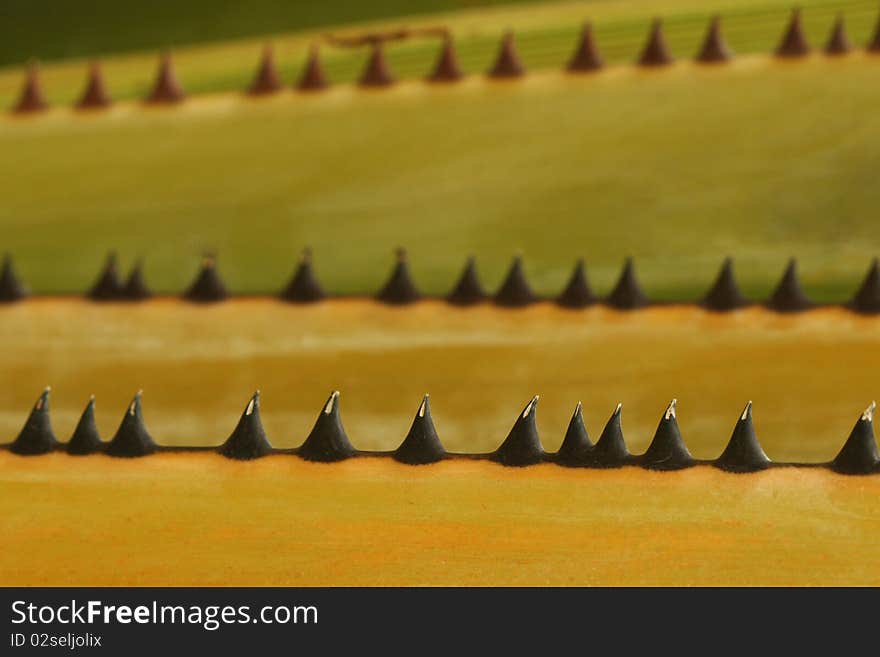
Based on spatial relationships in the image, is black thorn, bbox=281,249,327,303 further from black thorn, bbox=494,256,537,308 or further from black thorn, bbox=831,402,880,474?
black thorn, bbox=831,402,880,474

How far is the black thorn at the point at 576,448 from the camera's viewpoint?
48.4 inches

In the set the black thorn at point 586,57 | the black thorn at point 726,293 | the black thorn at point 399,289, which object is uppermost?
the black thorn at point 586,57

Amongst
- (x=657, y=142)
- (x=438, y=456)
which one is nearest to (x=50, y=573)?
(x=438, y=456)

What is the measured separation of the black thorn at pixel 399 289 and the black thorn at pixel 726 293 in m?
0.39

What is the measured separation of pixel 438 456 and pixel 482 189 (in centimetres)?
77

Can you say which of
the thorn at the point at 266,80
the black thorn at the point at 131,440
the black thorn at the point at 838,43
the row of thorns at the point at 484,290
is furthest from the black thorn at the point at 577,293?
the thorn at the point at 266,80

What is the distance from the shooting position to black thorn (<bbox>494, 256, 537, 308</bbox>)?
5.44 feet

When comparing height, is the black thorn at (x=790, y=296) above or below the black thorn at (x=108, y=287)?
below

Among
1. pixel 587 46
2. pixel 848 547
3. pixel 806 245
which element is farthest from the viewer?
pixel 587 46

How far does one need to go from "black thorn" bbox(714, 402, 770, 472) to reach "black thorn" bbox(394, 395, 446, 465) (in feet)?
0.90

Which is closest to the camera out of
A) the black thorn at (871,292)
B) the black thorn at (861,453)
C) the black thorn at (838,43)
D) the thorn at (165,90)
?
the black thorn at (861,453)

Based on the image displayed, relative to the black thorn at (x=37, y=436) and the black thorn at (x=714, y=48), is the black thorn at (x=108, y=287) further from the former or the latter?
the black thorn at (x=714, y=48)

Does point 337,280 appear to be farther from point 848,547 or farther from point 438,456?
point 848,547

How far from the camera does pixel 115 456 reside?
1.30 metres
